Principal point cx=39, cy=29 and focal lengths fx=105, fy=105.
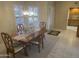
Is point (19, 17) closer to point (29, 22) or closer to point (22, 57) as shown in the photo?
point (29, 22)

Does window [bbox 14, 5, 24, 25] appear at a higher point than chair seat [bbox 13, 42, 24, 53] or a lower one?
higher

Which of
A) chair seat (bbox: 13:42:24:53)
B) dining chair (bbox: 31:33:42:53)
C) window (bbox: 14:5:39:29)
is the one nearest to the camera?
chair seat (bbox: 13:42:24:53)

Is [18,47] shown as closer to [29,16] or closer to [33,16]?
[29,16]

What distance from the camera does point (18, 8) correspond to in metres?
6.16

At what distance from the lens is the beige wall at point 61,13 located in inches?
345

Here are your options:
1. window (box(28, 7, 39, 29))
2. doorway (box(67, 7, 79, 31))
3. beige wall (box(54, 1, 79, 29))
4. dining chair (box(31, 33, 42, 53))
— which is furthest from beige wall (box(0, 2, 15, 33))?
doorway (box(67, 7, 79, 31))

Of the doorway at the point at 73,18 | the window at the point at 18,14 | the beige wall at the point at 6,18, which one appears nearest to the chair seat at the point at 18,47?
the beige wall at the point at 6,18

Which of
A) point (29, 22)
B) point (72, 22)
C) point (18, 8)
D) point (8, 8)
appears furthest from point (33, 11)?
point (72, 22)

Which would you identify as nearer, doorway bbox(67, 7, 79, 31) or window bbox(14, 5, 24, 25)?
window bbox(14, 5, 24, 25)

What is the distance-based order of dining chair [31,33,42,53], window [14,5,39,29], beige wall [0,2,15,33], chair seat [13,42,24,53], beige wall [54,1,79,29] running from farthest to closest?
beige wall [54,1,79,29], window [14,5,39,29], beige wall [0,2,15,33], dining chair [31,33,42,53], chair seat [13,42,24,53]

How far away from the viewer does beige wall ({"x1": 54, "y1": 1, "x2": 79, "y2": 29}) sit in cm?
877

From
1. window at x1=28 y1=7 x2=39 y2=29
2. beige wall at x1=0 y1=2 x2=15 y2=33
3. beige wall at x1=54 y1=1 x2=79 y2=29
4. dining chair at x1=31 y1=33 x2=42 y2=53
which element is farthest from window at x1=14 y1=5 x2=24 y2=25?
beige wall at x1=54 y1=1 x2=79 y2=29

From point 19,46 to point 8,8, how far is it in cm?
252

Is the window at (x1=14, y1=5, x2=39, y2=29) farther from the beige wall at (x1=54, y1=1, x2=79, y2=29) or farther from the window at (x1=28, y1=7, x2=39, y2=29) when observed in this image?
the beige wall at (x1=54, y1=1, x2=79, y2=29)
